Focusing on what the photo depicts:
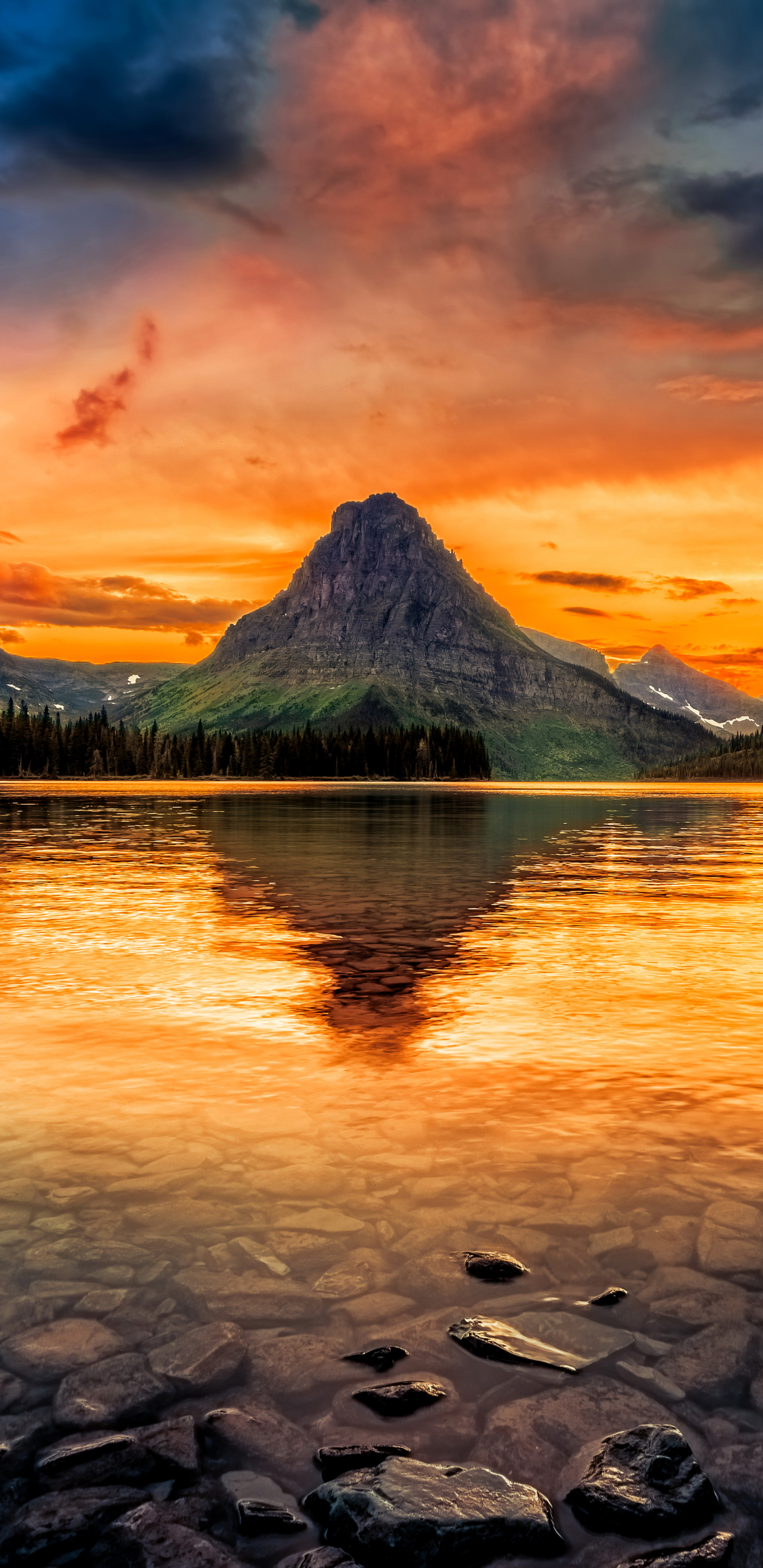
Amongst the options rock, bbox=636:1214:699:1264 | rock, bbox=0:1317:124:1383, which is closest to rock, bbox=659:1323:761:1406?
rock, bbox=636:1214:699:1264

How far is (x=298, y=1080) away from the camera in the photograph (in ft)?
56.1

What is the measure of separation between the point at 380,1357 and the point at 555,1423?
1588mm

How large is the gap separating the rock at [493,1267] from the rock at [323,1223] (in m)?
1.38

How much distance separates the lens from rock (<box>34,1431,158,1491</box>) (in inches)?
292

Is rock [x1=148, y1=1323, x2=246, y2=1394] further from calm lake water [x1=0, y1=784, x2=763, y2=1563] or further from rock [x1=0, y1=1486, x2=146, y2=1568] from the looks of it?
rock [x1=0, y1=1486, x2=146, y2=1568]

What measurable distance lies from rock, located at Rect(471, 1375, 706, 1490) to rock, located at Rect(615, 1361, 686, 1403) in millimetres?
117

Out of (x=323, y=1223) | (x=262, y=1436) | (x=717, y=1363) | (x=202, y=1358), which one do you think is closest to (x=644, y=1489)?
(x=717, y=1363)

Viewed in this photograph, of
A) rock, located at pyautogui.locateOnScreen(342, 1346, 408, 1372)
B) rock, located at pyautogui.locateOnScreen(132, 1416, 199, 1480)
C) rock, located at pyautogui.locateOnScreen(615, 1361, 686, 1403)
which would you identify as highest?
rock, located at pyautogui.locateOnScreen(342, 1346, 408, 1372)

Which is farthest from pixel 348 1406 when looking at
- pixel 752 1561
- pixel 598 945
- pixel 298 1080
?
pixel 598 945

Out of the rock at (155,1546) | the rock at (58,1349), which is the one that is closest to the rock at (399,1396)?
the rock at (155,1546)

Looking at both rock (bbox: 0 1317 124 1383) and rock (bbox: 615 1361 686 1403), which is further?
rock (bbox: 0 1317 124 1383)

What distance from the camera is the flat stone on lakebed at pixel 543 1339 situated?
8875 mm

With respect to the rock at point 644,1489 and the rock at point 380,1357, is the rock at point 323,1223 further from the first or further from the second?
the rock at point 644,1489

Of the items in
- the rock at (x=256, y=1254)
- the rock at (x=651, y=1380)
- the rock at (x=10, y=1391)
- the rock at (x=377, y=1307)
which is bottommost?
the rock at (x=10, y=1391)
